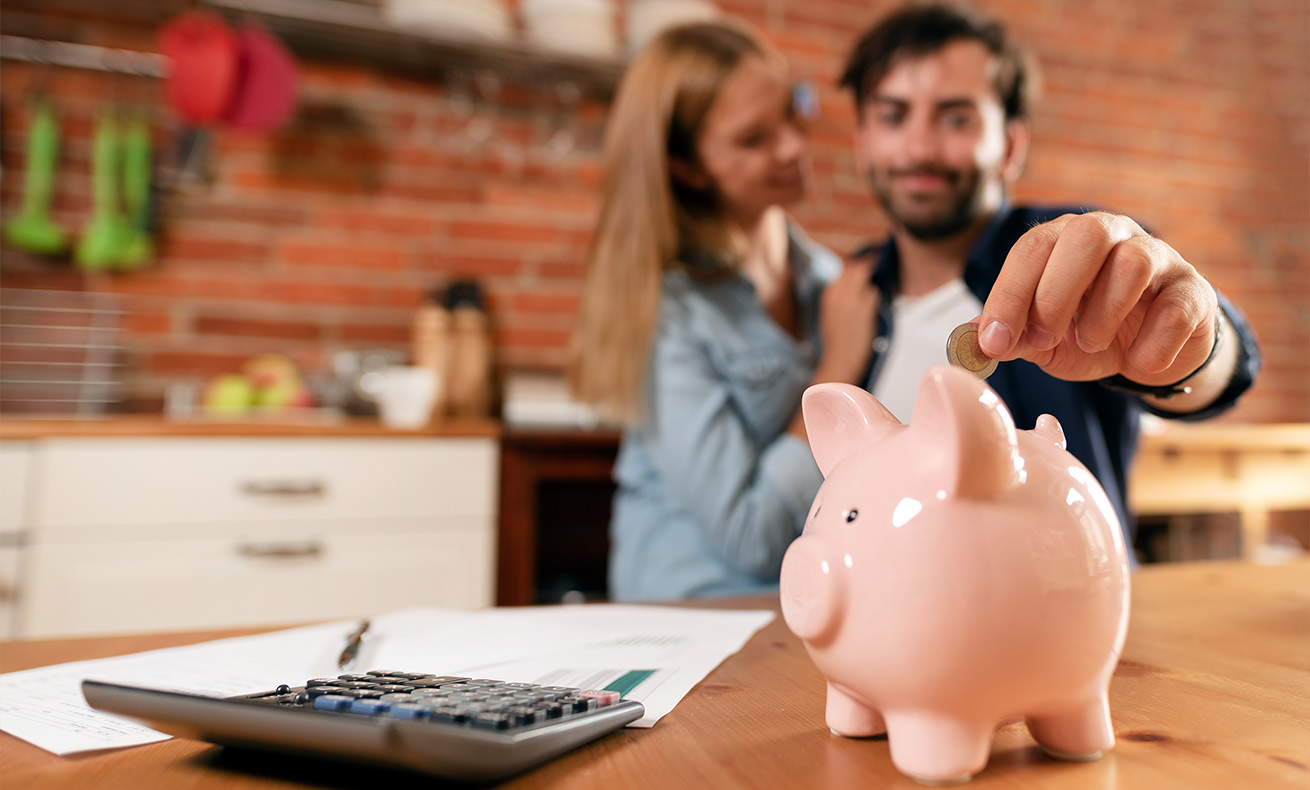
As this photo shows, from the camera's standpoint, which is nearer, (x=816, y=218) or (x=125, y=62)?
(x=125, y=62)

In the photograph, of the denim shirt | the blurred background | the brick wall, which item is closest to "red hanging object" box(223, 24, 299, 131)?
the blurred background

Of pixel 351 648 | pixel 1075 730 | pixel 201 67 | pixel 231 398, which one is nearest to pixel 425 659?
pixel 351 648

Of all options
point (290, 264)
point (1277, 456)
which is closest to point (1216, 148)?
point (1277, 456)

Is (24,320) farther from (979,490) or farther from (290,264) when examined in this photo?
(979,490)

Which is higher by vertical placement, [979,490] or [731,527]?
[979,490]

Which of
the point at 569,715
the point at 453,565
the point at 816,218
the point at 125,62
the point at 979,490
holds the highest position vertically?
the point at 125,62

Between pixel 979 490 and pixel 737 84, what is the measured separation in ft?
3.91

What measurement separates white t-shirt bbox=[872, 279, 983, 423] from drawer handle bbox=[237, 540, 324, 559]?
108 centimetres

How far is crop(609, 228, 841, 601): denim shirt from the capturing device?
1.23 meters

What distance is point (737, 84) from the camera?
55.3 inches

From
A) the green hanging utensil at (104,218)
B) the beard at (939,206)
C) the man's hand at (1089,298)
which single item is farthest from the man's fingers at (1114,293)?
the green hanging utensil at (104,218)

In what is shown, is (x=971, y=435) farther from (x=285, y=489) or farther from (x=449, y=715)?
(x=285, y=489)

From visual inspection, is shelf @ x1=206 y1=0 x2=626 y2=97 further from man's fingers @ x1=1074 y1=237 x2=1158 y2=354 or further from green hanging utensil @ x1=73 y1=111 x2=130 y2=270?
man's fingers @ x1=1074 y1=237 x2=1158 y2=354

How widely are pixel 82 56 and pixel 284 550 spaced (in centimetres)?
129
